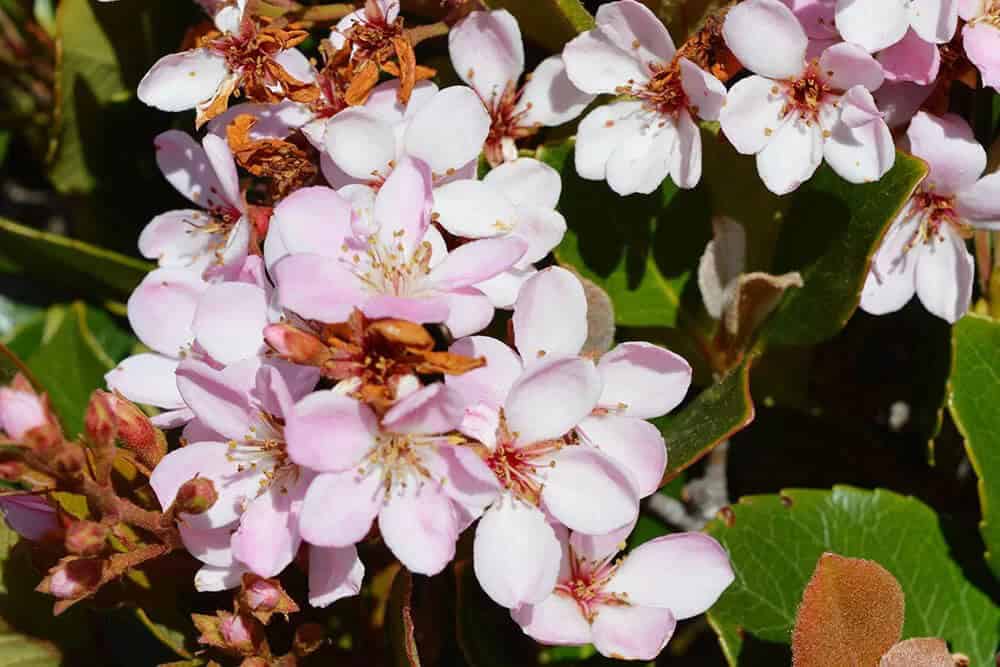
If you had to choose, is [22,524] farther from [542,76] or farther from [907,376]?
[907,376]

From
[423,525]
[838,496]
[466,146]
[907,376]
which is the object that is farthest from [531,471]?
[907,376]

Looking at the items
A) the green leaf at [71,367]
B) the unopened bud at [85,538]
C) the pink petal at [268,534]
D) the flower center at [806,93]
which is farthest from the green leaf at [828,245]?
the green leaf at [71,367]

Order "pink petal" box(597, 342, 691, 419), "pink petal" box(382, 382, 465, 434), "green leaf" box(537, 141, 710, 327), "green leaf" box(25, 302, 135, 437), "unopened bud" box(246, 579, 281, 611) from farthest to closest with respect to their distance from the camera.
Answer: "green leaf" box(25, 302, 135, 437) < "green leaf" box(537, 141, 710, 327) < "pink petal" box(597, 342, 691, 419) < "unopened bud" box(246, 579, 281, 611) < "pink petal" box(382, 382, 465, 434)

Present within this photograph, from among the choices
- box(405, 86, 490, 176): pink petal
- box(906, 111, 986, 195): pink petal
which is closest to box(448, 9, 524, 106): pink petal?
box(405, 86, 490, 176): pink petal

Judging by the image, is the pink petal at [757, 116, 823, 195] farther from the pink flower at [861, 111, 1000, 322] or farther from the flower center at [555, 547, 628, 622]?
the flower center at [555, 547, 628, 622]

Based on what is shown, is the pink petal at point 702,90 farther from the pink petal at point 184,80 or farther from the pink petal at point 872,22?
the pink petal at point 184,80

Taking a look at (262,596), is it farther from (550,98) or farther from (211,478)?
(550,98)
